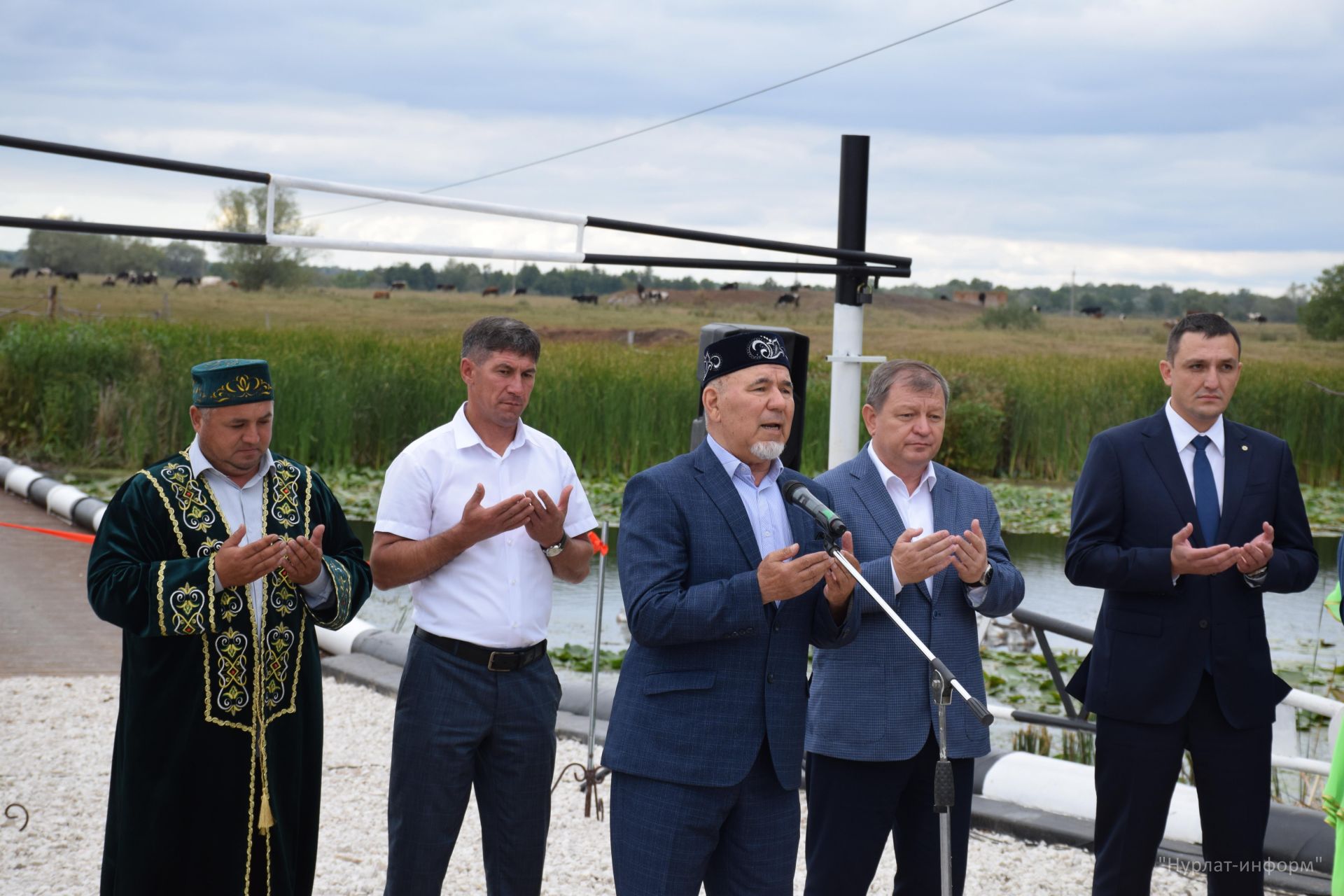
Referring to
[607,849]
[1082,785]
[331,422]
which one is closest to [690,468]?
[607,849]

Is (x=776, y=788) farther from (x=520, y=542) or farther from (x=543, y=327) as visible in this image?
(x=543, y=327)

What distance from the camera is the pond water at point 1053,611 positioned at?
913 cm

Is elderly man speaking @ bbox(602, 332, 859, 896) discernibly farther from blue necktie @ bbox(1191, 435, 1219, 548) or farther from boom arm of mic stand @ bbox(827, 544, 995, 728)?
blue necktie @ bbox(1191, 435, 1219, 548)

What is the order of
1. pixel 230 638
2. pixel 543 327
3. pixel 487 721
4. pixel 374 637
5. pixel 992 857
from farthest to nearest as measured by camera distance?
pixel 543 327 < pixel 374 637 < pixel 992 857 < pixel 487 721 < pixel 230 638

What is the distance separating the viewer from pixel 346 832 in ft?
16.5

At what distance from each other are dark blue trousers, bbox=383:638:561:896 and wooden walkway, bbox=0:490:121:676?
4.28 m

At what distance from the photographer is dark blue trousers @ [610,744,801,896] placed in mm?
2928

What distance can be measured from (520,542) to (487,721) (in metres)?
0.47

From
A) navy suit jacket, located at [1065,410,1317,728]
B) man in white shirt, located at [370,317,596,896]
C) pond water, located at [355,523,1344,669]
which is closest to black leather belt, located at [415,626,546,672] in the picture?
man in white shirt, located at [370,317,596,896]

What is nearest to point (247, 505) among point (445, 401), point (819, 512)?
point (819, 512)

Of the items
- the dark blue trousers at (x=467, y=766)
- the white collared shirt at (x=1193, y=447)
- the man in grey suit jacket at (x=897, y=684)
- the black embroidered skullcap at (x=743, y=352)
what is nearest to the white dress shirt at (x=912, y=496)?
the man in grey suit jacket at (x=897, y=684)

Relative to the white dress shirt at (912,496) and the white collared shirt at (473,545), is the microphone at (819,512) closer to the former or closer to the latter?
Answer: the white dress shirt at (912,496)

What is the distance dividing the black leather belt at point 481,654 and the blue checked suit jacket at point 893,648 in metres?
0.78

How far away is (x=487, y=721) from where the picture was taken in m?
3.49
